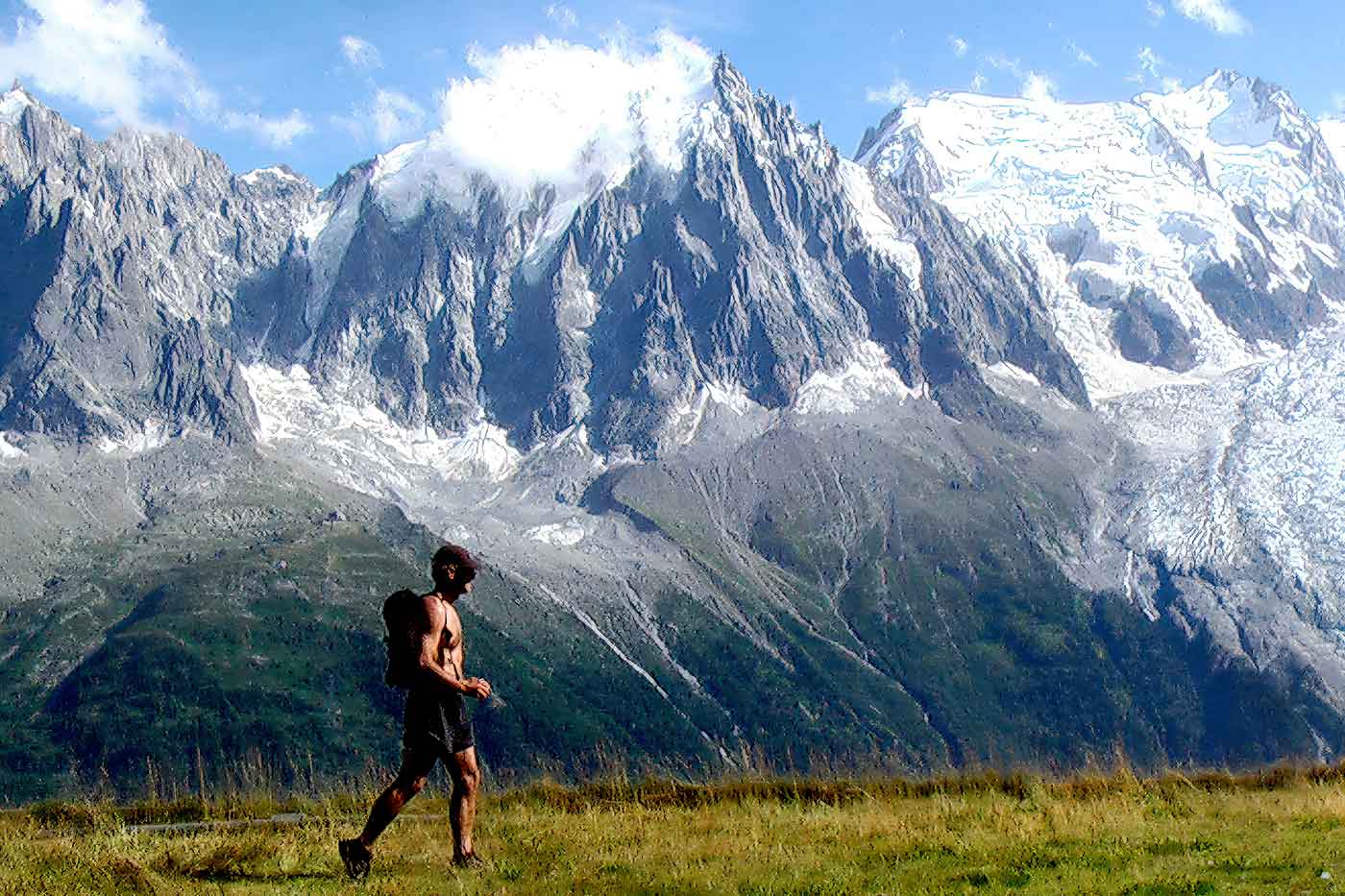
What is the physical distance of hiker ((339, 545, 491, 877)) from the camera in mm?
16109

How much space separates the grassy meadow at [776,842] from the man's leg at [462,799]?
32 centimetres

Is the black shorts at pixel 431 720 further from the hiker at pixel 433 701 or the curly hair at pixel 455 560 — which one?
the curly hair at pixel 455 560

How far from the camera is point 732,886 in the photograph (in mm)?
15062

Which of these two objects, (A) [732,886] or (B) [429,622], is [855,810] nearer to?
(A) [732,886]

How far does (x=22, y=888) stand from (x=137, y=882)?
122 centimetres

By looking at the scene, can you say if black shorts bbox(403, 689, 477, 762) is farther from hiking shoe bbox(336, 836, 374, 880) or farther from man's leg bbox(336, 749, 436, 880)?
hiking shoe bbox(336, 836, 374, 880)

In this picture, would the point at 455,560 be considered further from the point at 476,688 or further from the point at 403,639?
the point at 476,688

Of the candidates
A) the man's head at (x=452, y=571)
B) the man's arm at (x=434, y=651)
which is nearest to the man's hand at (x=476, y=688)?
the man's arm at (x=434, y=651)

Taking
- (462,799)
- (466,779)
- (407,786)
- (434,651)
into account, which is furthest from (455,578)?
(462,799)

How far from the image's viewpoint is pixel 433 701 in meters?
16.3

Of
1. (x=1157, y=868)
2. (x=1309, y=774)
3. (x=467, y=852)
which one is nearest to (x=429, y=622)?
(x=467, y=852)

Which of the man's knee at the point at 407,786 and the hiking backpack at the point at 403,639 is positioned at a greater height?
the hiking backpack at the point at 403,639

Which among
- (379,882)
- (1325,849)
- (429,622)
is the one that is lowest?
(1325,849)

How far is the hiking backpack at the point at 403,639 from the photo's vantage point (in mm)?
16094
